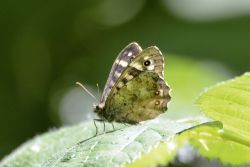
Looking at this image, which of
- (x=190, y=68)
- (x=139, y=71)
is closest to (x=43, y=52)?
(x=190, y=68)

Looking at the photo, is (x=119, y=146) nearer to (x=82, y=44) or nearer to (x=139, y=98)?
(x=139, y=98)

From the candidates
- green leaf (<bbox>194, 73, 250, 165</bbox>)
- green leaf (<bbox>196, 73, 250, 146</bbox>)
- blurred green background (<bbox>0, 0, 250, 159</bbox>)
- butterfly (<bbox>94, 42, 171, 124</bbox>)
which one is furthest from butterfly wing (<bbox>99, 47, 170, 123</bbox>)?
blurred green background (<bbox>0, 0, 250, 159</bbox>)

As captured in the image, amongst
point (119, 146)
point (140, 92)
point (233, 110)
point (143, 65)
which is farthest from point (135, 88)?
point (119, 146)

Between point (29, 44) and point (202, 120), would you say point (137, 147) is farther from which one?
point (29, 44)

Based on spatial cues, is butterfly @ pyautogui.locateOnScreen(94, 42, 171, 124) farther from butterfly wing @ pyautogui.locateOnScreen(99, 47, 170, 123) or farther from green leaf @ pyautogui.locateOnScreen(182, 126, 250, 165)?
green leaf @ pyautogui.locateOnScreen(182, 126, 250, 165)

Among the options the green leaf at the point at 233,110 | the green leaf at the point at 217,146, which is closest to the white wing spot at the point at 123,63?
the green leaf at the point at 217,146

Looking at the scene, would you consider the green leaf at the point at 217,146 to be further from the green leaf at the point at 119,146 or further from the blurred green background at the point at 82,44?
the blurred green background at the point at 82,44
